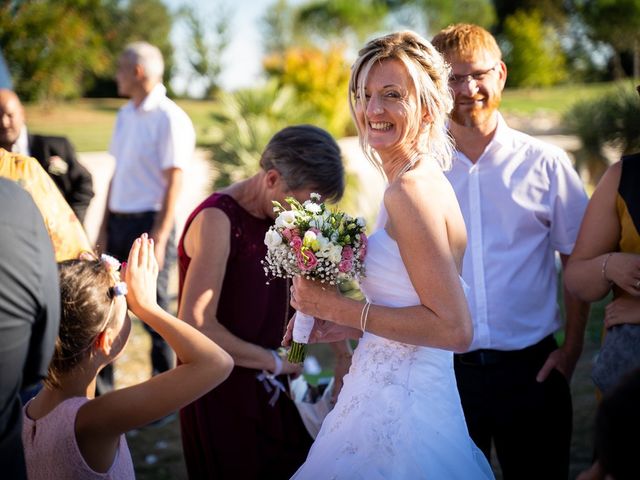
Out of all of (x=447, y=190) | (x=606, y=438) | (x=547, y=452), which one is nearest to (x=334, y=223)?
(x=447, y=190)

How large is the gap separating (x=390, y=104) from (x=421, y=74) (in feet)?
0.47

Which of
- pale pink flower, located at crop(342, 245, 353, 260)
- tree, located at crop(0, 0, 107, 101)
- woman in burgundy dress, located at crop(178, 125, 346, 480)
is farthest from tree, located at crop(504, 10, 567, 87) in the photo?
pale pink flower, located at crop(342, 245, 353, 260)

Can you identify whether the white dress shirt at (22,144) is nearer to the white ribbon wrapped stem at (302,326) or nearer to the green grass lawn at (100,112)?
the white ribbon wrapped stem at (302,326)

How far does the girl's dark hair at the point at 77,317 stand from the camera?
7.72 feet

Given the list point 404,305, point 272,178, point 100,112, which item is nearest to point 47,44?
point 100,112

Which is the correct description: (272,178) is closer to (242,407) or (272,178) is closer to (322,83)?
(242,407)

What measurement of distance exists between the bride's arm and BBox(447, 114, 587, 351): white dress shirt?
960 mm

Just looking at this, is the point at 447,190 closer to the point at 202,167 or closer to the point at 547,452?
the point at 547,452

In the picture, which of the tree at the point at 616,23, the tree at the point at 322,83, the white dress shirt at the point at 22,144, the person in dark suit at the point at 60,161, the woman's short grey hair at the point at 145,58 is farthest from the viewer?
the tree at the point at 616,23

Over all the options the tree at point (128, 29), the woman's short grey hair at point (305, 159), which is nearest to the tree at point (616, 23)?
the tree at point (128, 29)

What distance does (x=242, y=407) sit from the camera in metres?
3.17

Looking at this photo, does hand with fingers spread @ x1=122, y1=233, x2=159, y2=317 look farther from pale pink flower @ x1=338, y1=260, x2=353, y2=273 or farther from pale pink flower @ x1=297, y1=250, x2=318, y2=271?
pale pink flower @ x1=338, y1=260, x2=353, y2=273

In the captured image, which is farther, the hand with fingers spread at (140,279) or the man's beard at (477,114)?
the man's beard at (477,114)

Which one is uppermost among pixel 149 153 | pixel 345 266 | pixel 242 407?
pixel 345 266
